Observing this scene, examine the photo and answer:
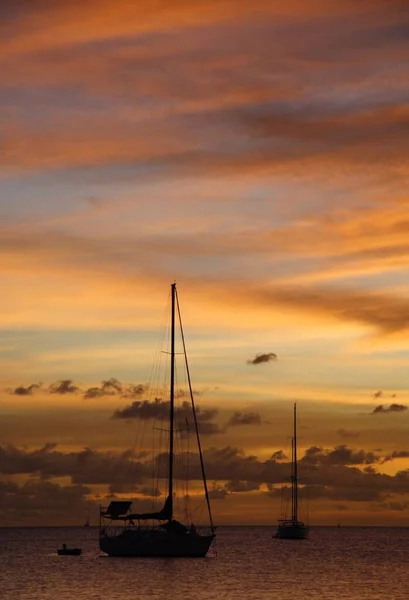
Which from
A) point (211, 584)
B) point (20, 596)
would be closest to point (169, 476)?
point (211, 584)

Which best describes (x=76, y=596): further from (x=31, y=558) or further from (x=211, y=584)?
(x=31, y=558)

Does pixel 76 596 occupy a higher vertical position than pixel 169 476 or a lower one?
lower

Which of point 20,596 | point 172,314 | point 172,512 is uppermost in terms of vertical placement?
point 172,314

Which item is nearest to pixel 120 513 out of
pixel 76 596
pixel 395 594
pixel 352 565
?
pixel 76 596

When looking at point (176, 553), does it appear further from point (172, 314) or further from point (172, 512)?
point (172, 314)

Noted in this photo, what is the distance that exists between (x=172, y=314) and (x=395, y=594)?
3710cm

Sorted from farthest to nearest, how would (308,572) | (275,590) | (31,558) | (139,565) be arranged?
(31,558) → (308,572) → (139,565) → (275,590)

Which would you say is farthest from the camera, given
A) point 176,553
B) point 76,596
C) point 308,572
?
point 308,572

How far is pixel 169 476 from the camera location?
11762 centimetres

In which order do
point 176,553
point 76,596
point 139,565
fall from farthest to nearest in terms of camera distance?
1. point 139,565
2. point 176,553
3. point 76,596

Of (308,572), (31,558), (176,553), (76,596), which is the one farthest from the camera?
(31,558)

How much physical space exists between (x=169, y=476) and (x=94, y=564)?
3996cm

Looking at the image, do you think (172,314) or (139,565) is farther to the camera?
(139,565)

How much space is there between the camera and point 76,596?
107312 mm
